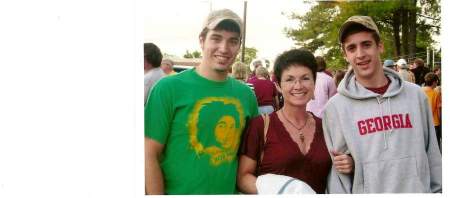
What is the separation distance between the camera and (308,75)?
9.84 ft

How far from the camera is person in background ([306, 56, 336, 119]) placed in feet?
10.3

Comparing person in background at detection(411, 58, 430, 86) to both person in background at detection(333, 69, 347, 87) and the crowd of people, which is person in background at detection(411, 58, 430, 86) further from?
person in background at detection(333, 69, 347, 87)

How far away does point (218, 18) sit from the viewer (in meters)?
3.00

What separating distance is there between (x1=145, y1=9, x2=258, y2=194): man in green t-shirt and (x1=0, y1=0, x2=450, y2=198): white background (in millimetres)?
317

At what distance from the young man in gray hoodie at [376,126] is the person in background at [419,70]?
52 centimetres

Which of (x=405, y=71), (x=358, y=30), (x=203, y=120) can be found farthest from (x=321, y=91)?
(x=203, y=120)

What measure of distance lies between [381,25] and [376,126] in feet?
2.46

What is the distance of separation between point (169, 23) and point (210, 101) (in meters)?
0.80

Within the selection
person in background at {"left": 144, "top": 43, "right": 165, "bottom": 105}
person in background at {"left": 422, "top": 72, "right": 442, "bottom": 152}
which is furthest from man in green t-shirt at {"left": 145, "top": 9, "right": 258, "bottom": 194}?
person in background at {"left": 422, "top": 72, "right": 442, "bottom": 152}

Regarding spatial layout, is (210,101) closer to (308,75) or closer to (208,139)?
(208,139)

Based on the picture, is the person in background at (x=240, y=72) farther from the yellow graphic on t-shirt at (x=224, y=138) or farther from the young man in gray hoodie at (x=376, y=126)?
the young man in gray hoodie at (x=376, y=126)

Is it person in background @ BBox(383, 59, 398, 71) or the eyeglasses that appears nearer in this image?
the eyeglasses
